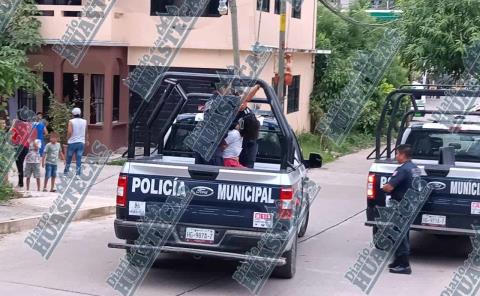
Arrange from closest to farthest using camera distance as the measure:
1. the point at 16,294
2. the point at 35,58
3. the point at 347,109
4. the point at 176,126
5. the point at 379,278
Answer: the point at 16,294
the point at 379,278
the point at 176,126
the point at 35,58
the point at 347,109

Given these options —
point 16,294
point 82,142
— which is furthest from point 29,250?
point 82,142

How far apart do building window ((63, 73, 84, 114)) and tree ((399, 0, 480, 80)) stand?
30.8 ft

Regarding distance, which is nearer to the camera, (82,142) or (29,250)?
(29,250)

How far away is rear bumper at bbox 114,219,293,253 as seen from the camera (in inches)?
305

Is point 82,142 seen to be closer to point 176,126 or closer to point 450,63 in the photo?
point 176,126

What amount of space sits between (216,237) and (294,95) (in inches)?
778

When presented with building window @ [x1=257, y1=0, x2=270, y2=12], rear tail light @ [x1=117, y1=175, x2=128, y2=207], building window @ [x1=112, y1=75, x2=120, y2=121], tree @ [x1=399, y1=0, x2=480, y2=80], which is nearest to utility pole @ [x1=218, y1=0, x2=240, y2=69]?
building window @ [x1=257, y1=0, x2=270, y2=12]

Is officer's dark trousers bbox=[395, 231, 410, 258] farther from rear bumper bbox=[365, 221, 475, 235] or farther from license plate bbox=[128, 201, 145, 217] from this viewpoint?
license plate bbox=[128, 201, 145, 217]

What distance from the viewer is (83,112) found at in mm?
21859

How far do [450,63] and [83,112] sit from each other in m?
10.2

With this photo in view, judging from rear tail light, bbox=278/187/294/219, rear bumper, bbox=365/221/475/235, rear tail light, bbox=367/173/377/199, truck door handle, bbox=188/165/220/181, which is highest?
truck door handle, bbox=188/165/220/181

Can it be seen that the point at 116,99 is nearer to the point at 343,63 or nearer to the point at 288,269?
the point at 343,63

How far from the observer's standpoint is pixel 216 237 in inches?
309

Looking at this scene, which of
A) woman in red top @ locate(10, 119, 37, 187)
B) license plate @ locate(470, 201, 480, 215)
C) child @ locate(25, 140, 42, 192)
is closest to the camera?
license plate @ locate(470, 201, 480, 215)
